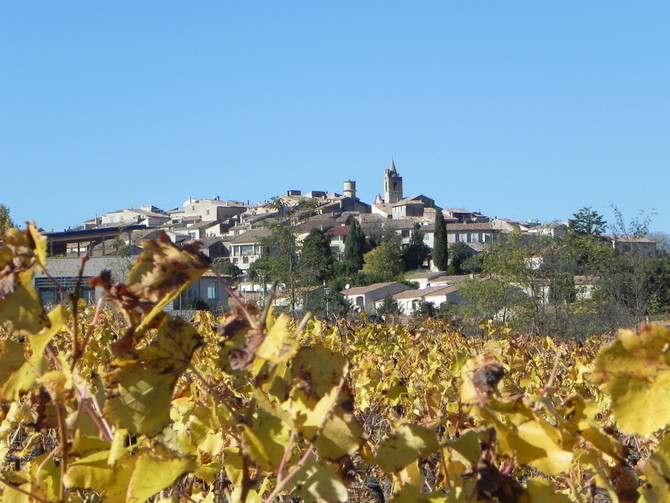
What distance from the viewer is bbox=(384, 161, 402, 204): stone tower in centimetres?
12250

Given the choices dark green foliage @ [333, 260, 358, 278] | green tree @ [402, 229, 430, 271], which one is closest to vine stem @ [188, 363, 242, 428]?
dark green foliage @ [333, 260, 358, 278]

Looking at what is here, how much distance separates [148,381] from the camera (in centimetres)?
90

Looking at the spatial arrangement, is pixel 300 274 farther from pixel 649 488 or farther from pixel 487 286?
pixel 649 488

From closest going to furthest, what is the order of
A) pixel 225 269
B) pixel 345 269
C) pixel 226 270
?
1. pixel 225 269
2. pixel 226 270
3. pixel 345 269

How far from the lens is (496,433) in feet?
2.93

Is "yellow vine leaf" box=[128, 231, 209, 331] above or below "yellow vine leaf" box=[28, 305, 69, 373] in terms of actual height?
above

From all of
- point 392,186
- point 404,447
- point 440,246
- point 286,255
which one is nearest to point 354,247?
point 440,246

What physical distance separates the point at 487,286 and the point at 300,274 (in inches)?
273

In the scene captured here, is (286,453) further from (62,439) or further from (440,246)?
(440,246)

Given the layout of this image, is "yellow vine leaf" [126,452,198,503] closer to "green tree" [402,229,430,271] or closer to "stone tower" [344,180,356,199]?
"green tree" [402,229,430,271]

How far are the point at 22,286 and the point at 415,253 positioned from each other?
7540 centimetres

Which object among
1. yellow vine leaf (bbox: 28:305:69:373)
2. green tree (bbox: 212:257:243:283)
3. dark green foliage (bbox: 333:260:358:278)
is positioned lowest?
dark green foliage (bbox: 333:260:358:278)

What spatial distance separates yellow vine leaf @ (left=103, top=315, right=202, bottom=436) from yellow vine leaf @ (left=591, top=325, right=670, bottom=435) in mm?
396

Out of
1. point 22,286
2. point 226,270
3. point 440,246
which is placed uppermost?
point 440,246
